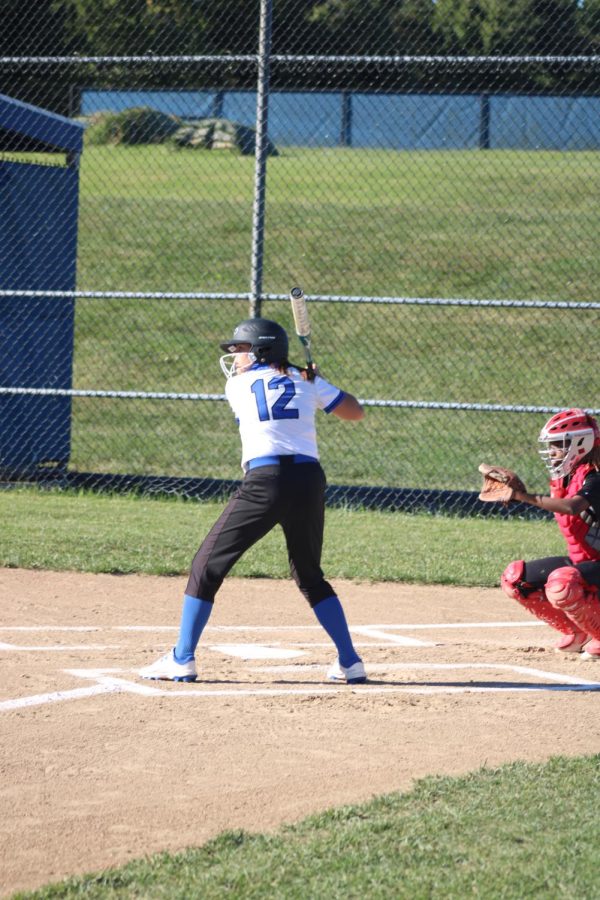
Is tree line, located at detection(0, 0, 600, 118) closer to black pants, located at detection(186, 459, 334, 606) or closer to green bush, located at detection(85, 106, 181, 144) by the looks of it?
green bush, located at detection(85, 106, 181, 144)

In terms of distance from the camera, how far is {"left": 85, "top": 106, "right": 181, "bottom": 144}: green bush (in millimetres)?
21906

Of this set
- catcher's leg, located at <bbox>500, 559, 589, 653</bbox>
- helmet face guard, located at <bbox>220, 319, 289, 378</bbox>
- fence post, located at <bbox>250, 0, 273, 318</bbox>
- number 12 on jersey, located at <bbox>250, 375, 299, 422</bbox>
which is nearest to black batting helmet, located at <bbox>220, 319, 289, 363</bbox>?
helmet face guard, located at <bbox>220, 319, 289, 378</bbox>

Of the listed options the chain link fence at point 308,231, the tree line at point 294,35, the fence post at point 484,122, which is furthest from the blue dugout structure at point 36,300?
the fence post at point 484,122

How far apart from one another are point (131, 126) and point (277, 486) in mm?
18296

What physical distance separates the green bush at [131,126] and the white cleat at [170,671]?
56.8 feet

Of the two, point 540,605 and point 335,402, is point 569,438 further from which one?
point 335,402

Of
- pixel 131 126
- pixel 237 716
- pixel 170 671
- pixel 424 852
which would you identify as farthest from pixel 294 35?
pixel 424 852

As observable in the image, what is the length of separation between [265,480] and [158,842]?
7.17 feet

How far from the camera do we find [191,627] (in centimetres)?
553

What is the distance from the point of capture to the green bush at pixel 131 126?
862 inches

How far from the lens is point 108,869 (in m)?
3.38

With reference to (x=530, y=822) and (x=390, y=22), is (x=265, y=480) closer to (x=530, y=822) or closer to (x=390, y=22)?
(x=530, y=822)

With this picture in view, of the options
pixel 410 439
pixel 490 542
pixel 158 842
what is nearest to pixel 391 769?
pixel 158 842

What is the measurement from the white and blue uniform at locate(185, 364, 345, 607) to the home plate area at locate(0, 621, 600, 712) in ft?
1.50
